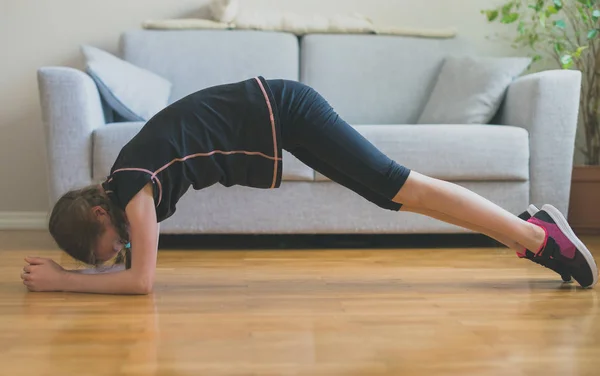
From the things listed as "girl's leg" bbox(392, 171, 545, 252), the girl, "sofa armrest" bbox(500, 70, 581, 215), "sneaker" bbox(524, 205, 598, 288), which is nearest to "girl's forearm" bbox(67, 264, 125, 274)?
the girl

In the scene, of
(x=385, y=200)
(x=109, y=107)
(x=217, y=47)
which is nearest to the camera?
(x=385, y=200)

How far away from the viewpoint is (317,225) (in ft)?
8.67

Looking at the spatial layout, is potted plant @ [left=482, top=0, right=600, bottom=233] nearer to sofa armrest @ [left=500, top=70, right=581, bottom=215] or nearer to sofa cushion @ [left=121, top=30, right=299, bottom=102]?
sofa armrest @ [left=500, top=70, right=581, bottom=215]

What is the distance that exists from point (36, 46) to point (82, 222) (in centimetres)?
205

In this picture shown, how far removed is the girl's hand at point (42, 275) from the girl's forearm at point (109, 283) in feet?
0.07

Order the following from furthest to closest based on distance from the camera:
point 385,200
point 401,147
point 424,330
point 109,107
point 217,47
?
point 217,47 < point 109,107 < point 401,147 < point 385,200 < point 424,330

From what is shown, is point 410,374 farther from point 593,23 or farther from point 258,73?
point 593,23

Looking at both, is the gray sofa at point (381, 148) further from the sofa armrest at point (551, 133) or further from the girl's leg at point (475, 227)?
the girl's leg at point (475, 227)

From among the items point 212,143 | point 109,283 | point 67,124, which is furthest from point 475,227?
point 67,124

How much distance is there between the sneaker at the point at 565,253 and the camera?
1812 mm

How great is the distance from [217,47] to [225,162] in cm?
159

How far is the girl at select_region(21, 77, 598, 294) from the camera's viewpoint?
5.51 ft

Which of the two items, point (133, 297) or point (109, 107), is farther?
point (109, 107)

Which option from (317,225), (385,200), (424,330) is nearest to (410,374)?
(424,330)
